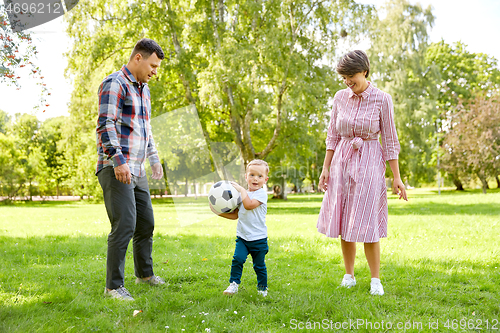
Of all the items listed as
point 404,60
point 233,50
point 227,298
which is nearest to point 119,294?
point 227,298

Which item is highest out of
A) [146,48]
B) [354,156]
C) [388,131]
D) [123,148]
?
[146,48]

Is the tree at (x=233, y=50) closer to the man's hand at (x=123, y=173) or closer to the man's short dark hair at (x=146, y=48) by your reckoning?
the man's short dark hair at (x=146, y=48)

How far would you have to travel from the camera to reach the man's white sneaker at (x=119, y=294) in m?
3.39

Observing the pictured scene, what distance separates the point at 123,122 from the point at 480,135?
1129 inches

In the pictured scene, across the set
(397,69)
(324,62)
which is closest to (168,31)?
(324,62)

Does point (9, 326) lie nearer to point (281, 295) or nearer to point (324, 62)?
point (281, 295)

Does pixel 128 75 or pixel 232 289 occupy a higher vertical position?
pixel 128 75

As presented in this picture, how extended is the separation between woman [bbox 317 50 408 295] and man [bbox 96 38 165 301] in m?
1.89

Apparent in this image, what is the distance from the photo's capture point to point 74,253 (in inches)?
230

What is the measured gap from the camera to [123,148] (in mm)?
3525

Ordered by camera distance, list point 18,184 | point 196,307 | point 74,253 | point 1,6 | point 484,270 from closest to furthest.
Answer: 1. point 196,307
2. point 484,270
3. point 1,6
4. point 74,253
5. point 18,184

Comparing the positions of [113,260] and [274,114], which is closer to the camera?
[113,260]

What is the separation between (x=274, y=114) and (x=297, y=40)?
131 inches

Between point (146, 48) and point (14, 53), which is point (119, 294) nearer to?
point (146, 48)
